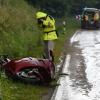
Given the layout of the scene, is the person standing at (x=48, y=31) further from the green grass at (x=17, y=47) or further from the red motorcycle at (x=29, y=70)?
the red motorcycle at (x=29, y=70)

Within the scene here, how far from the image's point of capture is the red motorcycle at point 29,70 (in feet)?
37.0

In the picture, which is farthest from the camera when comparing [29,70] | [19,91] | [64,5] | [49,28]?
[64,5]

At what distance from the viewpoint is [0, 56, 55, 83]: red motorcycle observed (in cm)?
1127

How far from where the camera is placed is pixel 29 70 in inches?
448

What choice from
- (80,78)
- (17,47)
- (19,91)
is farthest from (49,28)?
(19,91)

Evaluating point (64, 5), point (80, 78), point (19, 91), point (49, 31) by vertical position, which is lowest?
point (64, 5)

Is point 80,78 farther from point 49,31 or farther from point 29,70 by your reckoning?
point 49,31

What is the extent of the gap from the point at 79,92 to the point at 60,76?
2.37 m

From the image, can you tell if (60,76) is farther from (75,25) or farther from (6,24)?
(75,25)

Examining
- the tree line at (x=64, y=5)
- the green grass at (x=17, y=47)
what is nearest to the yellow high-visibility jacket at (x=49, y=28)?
the green grass at (x=17, y=47)

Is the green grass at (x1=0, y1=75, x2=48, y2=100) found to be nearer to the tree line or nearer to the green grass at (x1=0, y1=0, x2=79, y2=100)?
the green grass at (x1=0, y1=0, x2=79, y2=100)

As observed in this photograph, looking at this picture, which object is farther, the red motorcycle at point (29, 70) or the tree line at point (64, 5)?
the tree line at point (64, 5)

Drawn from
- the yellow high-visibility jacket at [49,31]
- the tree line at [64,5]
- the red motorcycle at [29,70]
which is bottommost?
the tree line at [64,5]

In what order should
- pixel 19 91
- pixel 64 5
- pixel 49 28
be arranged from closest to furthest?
pixel 19 91, pixel 49 28, pixel 64 5
